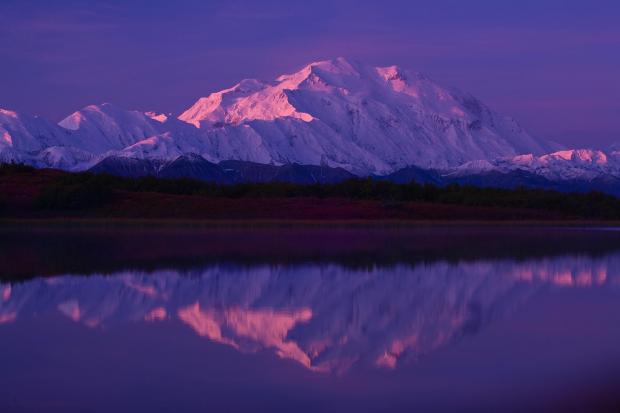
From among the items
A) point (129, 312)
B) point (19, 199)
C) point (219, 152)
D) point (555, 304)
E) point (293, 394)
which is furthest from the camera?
point (219, 152)

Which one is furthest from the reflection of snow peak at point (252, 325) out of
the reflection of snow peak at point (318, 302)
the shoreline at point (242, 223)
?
the shoreline at point (242, 223)

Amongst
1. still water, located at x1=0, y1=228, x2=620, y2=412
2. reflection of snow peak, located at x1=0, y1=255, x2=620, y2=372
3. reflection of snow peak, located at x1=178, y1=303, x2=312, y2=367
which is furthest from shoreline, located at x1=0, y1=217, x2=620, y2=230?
reflection of snow peak, located at x1=178, y1=303, x2=312, y2=367

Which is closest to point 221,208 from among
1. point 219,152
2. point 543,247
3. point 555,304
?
point 543,247

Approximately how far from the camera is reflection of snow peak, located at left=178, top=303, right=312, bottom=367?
518 inches

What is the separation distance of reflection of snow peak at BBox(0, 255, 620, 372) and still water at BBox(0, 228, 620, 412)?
51 mm

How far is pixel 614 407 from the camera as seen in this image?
31.4 feet

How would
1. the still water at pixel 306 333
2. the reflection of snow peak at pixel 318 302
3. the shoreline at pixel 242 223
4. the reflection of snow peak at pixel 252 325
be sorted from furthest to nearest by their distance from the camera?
1. the shoreline at pixel 242 223
2. the reflection of snow peak at pixel 318 302
3. the reflection of snow peak at pixel 252 325
4. the still water at pixel 306 333

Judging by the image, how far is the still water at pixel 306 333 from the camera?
33.7ft

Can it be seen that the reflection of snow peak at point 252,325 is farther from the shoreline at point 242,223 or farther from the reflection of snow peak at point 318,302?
the shoreline at point 242,223

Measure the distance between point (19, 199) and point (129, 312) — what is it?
43198 millimetres

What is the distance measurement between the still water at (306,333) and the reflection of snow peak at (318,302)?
5 cm

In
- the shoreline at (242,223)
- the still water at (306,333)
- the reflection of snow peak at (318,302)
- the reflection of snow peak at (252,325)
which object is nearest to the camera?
the still water at (306,333)

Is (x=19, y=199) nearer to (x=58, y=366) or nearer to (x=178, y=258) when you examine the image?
(x=178, y=258)

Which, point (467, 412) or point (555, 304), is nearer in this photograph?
point (467, 412)
